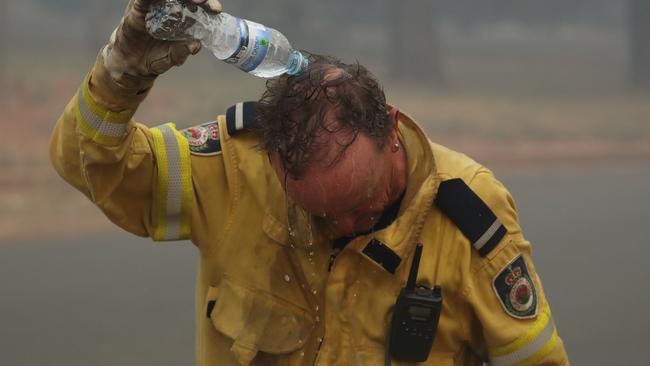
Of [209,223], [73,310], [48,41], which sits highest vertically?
[209,223]

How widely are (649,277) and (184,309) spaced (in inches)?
126

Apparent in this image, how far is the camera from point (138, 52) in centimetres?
233

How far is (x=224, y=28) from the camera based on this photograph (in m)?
2.46

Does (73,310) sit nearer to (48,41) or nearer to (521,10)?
(48,41)

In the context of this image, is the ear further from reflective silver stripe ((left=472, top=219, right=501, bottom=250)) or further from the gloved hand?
the gloved hand

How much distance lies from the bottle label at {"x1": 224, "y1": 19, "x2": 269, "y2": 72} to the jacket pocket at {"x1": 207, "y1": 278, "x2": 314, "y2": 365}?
0.56m

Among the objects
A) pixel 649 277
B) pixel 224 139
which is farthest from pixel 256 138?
pixel 649 277

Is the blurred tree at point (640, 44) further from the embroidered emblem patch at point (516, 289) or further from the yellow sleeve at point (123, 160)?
the yellow sleeve at point (123, 160)

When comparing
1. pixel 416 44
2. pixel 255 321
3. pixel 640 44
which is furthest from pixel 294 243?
pixel 640 44

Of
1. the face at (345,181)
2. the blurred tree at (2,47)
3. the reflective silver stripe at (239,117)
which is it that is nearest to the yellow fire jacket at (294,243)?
the reflective silver stripe at (239,117)

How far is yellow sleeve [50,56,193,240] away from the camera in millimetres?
2408

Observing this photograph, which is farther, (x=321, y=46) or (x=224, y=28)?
(x=321, y=46)

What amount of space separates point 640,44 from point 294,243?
20.4 meters

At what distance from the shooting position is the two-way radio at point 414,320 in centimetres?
250
